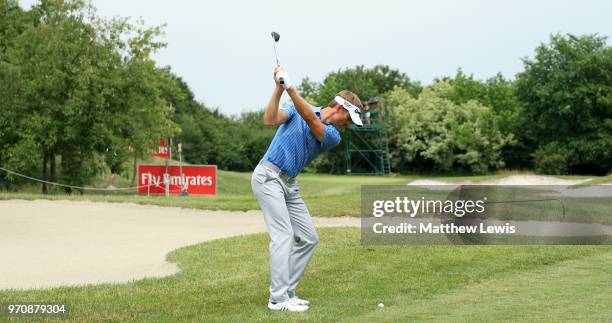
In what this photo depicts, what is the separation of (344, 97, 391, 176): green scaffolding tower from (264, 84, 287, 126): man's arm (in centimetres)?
5908

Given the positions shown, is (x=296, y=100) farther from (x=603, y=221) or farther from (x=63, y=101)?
(x=63, y=101)

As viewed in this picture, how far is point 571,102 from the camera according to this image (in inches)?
2307

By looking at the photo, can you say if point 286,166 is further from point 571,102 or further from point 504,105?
point 504,105

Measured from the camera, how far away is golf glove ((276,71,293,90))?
6.75m

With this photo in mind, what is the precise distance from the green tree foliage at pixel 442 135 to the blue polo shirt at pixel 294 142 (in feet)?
181

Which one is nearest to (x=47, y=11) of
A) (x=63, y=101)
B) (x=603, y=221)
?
(x=63, y=101)

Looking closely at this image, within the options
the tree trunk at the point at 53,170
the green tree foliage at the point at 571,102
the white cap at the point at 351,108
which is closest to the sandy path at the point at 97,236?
the white cap at the point at 351,108

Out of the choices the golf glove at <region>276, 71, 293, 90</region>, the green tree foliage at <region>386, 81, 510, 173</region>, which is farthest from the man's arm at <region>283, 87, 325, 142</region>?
the green tree foliage at <region>386, 81, 510, 173</region>

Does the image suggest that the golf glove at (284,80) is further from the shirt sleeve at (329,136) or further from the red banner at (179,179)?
the red banner at (179,179)

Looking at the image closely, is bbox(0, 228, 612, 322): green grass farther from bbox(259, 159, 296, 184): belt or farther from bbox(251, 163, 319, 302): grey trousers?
bbox(259, 159, 296, 184): belt

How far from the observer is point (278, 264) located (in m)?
7.43

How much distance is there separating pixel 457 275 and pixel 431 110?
192ft

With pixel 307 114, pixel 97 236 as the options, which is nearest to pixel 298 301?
pixel 307 114

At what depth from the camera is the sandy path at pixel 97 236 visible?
10.9 m
